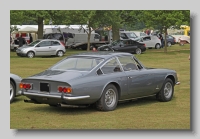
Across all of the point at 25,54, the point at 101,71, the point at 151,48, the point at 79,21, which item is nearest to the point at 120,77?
the point at 101,71

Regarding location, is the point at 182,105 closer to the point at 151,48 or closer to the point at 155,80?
the point at 155,80

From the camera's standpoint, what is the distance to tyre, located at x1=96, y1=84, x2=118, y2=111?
10.8 meters

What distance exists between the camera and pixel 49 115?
1055 centimetres

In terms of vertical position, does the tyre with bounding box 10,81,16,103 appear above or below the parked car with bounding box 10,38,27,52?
below

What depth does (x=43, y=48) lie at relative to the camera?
3381cm

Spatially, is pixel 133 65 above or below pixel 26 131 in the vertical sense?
above

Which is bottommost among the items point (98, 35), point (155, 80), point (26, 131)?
point (26, 131)

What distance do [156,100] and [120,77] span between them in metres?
1.94

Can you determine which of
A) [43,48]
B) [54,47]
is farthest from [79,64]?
[54,47]

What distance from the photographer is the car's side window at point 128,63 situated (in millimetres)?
11734

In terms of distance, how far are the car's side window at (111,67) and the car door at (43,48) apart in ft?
71.8

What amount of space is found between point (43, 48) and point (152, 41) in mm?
13813

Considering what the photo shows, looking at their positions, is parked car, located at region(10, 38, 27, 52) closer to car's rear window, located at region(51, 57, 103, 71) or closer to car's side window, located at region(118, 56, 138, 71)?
car's side window, located at region(118, 56, 138, 71)

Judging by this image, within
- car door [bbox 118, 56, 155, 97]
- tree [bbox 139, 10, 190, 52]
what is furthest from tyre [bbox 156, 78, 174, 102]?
tree [bbox 139, 10, 190, 52]
